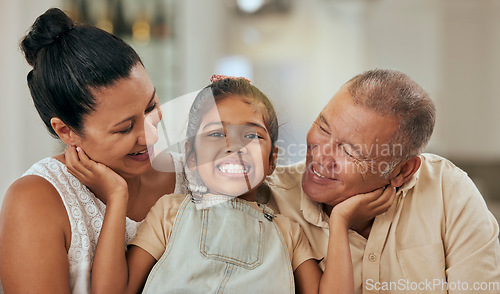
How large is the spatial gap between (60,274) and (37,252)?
6cm

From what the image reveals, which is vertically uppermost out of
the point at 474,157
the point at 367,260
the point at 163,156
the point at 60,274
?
the point at 163,156

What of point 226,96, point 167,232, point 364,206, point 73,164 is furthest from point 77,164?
point 364,206

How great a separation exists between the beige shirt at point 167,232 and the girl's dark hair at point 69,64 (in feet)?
0.77

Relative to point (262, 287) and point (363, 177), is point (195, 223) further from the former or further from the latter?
point (363, 177)

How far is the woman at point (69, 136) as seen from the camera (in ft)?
3.10

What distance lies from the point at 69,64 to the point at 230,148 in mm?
358

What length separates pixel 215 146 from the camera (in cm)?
104

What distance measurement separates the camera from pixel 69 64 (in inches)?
38.0

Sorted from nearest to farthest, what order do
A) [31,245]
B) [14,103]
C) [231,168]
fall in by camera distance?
1. [31,245]
2. [231,168]
3. [14,103]

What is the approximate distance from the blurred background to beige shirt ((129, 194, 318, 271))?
1.53 meters

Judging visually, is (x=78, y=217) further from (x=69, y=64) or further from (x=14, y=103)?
(x=14, y=103)

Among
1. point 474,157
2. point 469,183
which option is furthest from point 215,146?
point 474,157

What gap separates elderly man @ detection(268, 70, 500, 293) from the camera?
110cm

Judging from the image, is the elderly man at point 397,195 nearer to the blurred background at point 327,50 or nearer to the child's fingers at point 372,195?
the child's fingers at point 372,195
